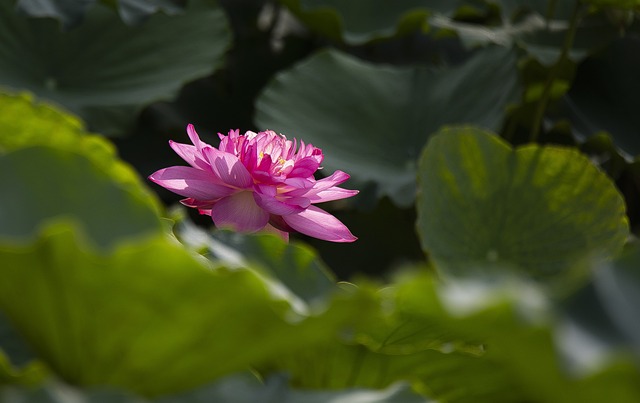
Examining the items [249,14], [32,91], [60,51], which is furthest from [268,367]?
[249,14]

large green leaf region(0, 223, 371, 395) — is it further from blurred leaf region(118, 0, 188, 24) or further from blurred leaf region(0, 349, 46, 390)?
blurred leaf region(118, 0, 188, 24)

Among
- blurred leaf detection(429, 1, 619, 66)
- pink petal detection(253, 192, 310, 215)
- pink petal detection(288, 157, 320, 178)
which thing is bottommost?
blurred leaf detection(429, 1, 619, 66)

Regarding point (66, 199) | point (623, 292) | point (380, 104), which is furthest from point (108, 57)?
point (623, 292)

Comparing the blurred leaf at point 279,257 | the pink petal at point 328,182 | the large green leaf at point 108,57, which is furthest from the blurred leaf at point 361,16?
the blurred leaf at point 279,257

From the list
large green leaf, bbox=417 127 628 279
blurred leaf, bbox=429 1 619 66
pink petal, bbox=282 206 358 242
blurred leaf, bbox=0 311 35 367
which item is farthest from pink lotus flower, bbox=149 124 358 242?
blurred leaf, bbox=429 1 619 66

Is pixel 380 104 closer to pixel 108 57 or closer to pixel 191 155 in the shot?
pixel 108 57

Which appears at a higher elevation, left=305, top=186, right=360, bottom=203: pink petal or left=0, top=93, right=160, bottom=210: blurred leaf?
left=0, top=93, right=160, bottom=210: blurred leaf

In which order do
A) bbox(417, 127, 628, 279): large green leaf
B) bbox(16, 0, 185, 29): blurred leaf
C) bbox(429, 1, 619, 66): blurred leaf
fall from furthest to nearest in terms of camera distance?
bbox(429, 1, 619, 66): blurred leaf
bbox(16, 0, 185, 29): blurred leaf
bbox(417, 127, 628, 279): large green leaf

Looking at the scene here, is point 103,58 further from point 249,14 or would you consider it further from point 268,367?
point 268,367

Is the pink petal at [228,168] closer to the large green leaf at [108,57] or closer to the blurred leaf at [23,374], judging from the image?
the blurred leaf at [23,374]
